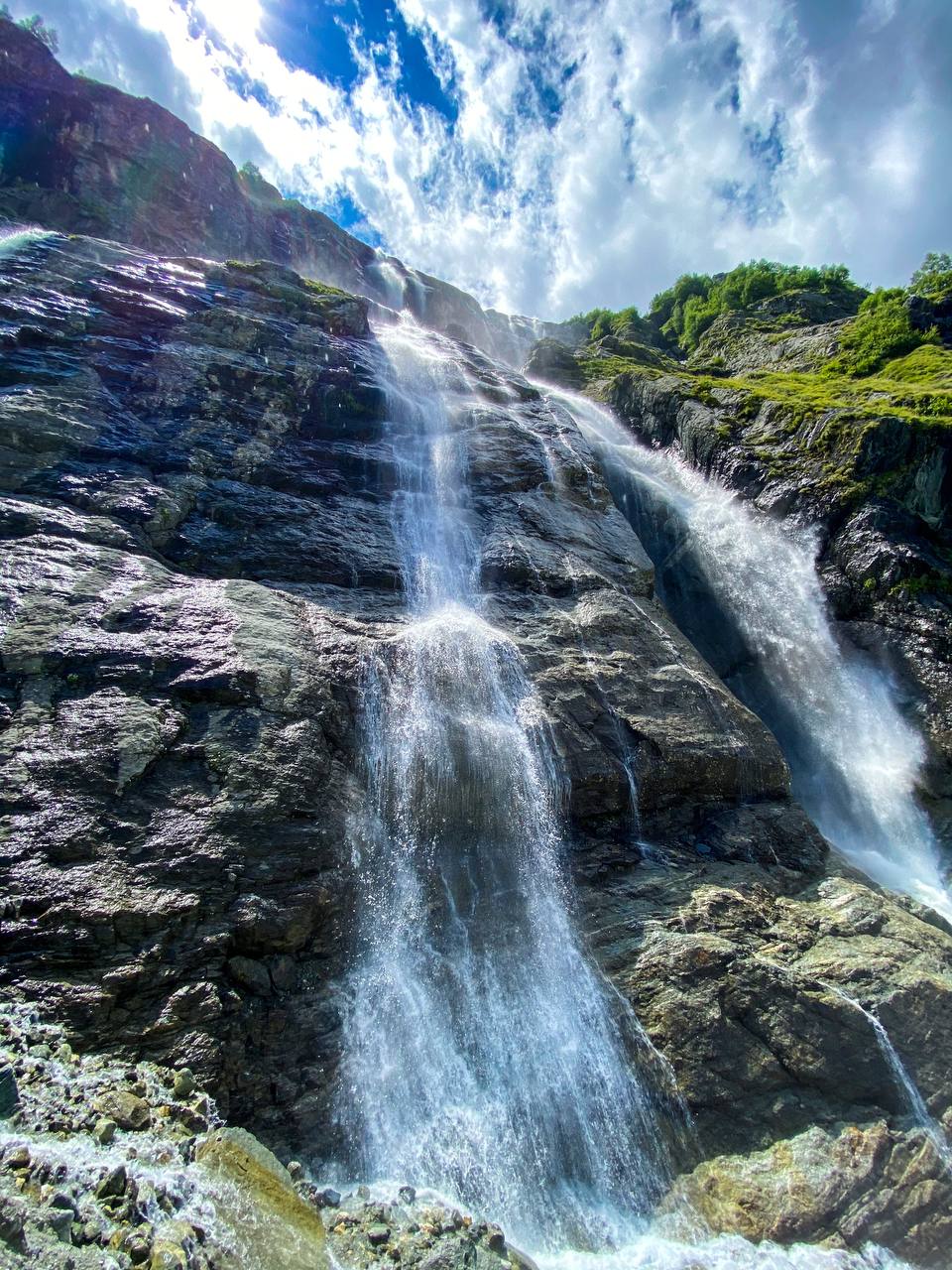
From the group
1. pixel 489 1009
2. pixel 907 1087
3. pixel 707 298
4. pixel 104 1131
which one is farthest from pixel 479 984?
pixel 707 298

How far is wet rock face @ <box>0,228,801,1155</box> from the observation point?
301 inches

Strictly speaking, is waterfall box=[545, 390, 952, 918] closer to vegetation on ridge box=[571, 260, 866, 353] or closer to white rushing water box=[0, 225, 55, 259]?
white rushing water box=[0, 225, 55, 259]

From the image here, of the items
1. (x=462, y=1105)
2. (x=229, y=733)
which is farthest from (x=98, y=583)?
(x=462, y=1105)

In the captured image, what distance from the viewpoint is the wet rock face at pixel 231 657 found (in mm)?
7641

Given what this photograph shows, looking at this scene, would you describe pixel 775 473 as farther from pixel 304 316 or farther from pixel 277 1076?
pixel 277 1076

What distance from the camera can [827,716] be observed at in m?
18.0

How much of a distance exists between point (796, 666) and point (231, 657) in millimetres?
15914

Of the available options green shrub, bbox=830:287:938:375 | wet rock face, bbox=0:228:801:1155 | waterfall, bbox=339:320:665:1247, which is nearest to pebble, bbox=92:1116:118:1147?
wet rock face, bbox=0:228:801:1155

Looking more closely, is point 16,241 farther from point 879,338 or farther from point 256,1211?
point 879,338

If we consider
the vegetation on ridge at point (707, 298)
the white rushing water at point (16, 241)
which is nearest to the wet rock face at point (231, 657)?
the white rushing water at point (16, 241)

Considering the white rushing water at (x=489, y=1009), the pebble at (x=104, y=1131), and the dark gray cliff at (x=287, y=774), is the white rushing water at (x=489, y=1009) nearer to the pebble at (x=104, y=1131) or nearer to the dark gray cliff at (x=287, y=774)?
the dark gray cliff at (x=287, y=774)

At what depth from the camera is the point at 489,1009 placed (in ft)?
29.8

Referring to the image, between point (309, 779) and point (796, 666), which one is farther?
point (796, 666)

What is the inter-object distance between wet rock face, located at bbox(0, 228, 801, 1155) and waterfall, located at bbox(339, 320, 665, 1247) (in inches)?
21.1
